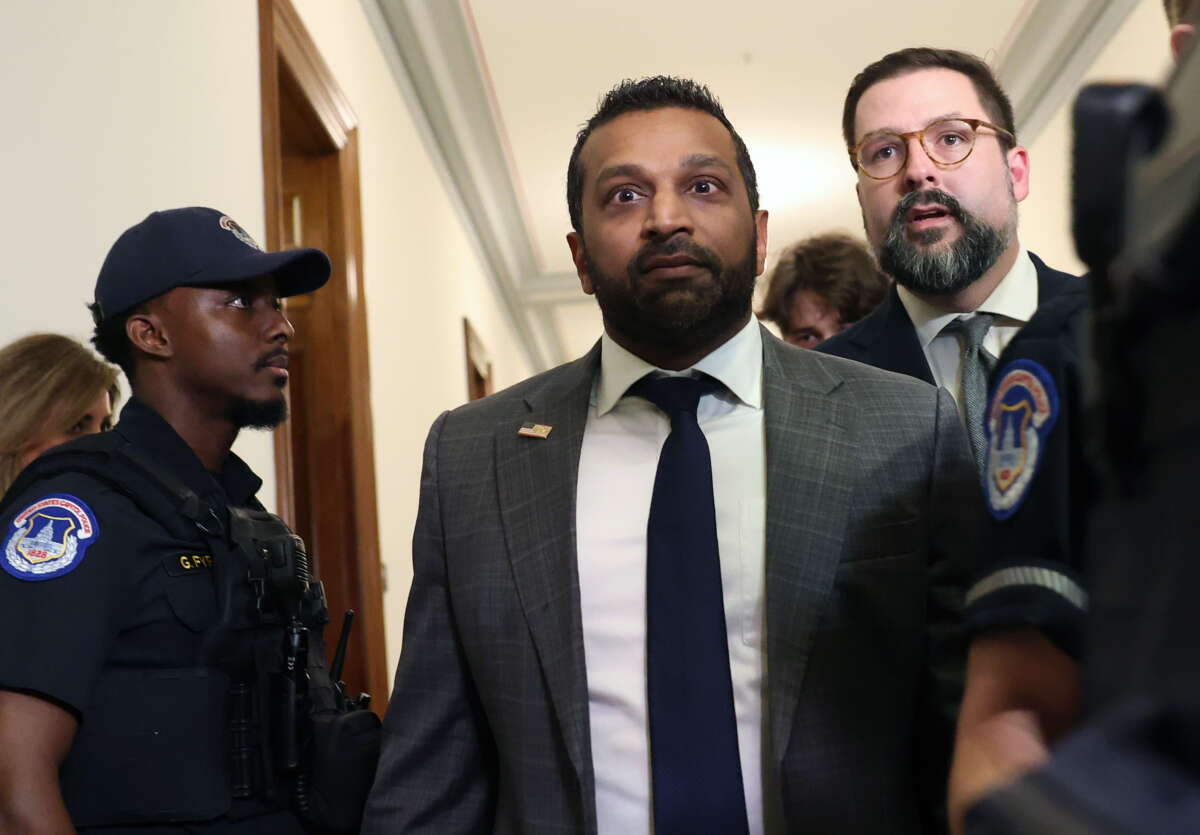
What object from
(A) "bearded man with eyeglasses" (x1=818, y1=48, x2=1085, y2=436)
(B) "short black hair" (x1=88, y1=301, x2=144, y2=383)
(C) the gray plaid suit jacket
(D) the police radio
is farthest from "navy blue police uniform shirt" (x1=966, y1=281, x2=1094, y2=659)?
(B) "short black hair" (x1=88, y1=301, x2=144, y2=383)

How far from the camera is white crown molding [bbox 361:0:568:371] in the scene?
5145 millimetres

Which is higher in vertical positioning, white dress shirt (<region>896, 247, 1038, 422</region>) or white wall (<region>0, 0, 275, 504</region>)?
white wall (<region>0, 0, 275, 504</region>)

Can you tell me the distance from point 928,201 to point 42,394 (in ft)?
5.15

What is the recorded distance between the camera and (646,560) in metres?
1.49

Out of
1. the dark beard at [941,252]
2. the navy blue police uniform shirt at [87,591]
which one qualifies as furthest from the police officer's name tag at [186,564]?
the dark beard at [941,252]

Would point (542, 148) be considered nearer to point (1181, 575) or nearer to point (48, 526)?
point (48, 526)

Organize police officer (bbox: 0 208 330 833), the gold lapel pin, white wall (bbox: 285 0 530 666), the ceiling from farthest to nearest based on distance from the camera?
1. the ceiling
2. white wall (bbox: 285 0 530 666)
3. the gold lapel pin
4. police officer (bbox: 0 208 330 833)

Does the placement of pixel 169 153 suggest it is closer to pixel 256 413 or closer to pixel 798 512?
pixel 256 413

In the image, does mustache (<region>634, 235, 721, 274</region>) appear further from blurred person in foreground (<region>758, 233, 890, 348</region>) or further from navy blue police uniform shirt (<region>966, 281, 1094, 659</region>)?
blurred person in foreground (<region>758, 233, 890, 348</region>)

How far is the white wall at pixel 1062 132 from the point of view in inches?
190

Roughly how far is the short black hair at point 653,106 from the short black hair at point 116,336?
0.79 metres

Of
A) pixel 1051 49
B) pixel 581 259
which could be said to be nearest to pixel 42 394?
pixel 581 259

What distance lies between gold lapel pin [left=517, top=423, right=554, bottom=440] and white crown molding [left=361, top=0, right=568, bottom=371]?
3.56 m

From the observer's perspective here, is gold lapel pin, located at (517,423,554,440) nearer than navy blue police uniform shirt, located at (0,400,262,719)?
No
